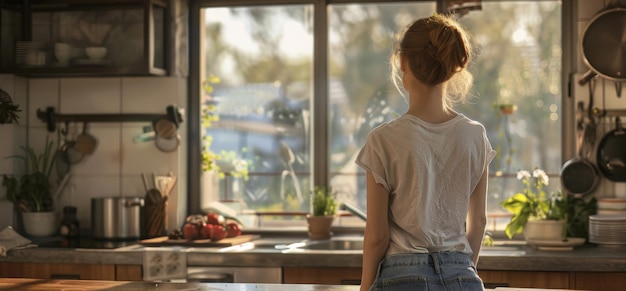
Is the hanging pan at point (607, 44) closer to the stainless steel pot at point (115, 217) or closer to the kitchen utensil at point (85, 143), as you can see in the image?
the stainless steel pot at point (115, 217)

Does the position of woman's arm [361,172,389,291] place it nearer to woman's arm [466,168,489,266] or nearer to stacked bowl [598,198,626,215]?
woman's arm [466,168,489,266]

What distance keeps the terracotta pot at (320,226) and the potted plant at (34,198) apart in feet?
4.06

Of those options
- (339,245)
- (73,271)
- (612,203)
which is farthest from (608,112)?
(73,271)

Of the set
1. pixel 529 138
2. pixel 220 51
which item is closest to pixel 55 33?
pixel 220 51

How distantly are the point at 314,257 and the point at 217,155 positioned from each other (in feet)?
3.49

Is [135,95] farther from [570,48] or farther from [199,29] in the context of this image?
→ [570,48]

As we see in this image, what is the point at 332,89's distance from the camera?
4340 mm

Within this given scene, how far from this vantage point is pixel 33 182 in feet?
13.9

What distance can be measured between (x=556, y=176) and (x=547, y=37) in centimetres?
65

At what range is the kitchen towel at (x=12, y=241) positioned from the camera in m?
3.78

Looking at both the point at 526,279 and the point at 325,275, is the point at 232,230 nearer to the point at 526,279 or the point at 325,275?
the point at 325,275

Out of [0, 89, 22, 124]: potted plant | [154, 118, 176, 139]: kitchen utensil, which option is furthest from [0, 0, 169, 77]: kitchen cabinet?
[154, 118, 176, 139]: kitchen utensil

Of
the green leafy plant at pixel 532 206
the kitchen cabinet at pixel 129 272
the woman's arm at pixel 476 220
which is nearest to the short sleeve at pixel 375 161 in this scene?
the woman's arm at pixel 476 220

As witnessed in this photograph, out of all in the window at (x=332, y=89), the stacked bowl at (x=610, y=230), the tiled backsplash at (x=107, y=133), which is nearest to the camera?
the stacked bowl at (x=610, y=230)
